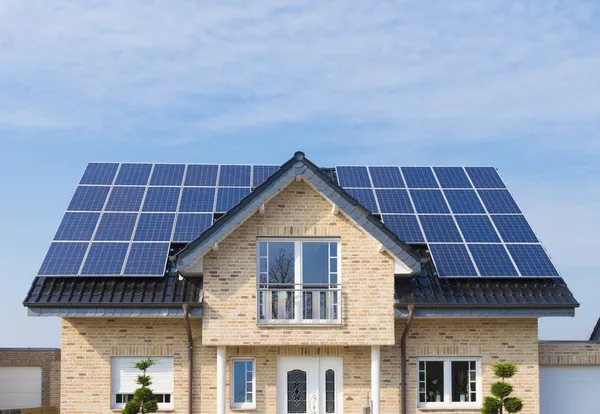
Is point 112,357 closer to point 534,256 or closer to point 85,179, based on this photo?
point 85,179

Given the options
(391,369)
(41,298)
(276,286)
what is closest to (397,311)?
(391,369)

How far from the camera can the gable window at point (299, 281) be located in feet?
77.5

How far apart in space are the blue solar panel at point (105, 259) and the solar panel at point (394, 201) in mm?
7681

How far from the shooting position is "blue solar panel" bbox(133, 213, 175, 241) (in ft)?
84.3

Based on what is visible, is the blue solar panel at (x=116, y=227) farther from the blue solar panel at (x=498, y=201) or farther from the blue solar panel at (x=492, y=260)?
the blue solar panel at (x=498, y=201)

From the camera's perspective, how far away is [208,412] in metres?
24.1

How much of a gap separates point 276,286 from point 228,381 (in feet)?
9.60

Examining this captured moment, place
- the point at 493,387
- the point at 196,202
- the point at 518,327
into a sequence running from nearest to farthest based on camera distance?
the point at 493,387, the point at 518,327, the point at 196,202

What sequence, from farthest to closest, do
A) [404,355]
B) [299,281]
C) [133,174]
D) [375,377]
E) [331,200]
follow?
[133,174] < [404,355] < [375,377] < [299,281] < [331,200]

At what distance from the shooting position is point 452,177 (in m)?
29.6

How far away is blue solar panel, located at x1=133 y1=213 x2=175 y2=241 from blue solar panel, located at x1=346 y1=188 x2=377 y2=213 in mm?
5556

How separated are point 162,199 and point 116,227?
6.63 feet

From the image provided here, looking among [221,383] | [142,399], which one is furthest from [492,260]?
[142,399]

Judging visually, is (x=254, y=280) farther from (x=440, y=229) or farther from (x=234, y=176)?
(x=234, y=176)
